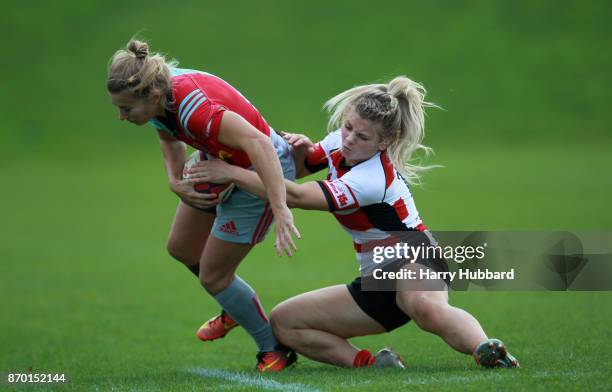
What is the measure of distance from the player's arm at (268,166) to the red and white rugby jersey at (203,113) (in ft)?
0.40

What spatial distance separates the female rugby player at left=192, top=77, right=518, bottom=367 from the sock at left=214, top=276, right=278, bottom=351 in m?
0.12

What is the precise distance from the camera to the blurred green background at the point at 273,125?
31.1 ft

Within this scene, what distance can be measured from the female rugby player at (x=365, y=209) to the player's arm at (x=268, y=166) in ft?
1.03

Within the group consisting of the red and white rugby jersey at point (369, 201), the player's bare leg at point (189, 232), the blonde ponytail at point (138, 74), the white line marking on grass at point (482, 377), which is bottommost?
the white line marking on grass at point (482, 377)

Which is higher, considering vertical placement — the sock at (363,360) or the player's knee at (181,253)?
the player's knee at (181,253)

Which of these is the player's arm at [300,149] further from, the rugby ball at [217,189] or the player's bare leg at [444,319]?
the player's bare leg at [444,319]

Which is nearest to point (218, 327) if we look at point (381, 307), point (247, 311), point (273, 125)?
point (247, 311)

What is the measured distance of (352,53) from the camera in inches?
1393

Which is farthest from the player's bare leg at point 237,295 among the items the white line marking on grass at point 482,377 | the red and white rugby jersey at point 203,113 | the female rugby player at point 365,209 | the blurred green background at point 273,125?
the white line marking on grass at point 482,377

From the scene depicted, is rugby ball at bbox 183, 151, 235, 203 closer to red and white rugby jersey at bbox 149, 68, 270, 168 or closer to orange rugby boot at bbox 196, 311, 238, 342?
red and white rugby jersey at bbox 149, 68, 270, 168

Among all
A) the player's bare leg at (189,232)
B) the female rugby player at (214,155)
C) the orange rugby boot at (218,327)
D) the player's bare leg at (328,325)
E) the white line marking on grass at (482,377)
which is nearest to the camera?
the white line marking on grass at (482,377)

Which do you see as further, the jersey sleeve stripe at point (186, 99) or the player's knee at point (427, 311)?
the jersey sleeve stripe at point (186, 99)

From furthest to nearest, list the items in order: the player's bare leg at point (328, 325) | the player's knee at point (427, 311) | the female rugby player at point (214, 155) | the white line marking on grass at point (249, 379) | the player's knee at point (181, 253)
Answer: the player's knee at point (181, 253)
the player's bare leg at point (328, 325)
the player's knee at point (427, 311)
the female rugby player at point (214, 155)
the white line marking on grass at point (249, 379)


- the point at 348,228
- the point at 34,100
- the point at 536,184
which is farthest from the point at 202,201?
the point at 34,100
